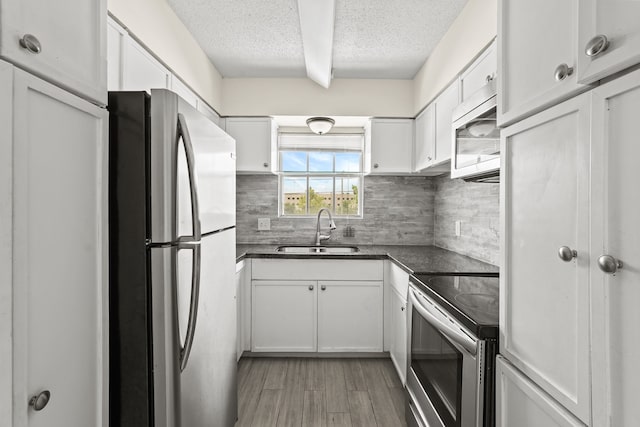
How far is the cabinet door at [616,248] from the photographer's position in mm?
659

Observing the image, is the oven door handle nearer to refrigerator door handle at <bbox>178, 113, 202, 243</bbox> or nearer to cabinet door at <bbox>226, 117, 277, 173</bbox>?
refrigerator door handle at <bbox>178, 113, 202, 243</bbox>

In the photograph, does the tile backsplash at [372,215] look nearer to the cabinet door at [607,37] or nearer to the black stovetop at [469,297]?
the black stovetop at [469,297]

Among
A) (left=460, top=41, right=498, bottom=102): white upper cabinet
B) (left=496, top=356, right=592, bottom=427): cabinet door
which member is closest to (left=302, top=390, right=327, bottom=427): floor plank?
(left=496, top=356, right=592, bottom=427): cabinet door

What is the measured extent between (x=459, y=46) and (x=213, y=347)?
2202 millimetres

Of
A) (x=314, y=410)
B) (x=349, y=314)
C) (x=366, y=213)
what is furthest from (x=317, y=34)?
(x=314, y=410)

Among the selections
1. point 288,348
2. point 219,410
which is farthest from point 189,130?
point 288,348

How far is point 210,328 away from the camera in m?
1.57

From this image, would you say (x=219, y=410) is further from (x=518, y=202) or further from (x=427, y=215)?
(x=427, y=215)

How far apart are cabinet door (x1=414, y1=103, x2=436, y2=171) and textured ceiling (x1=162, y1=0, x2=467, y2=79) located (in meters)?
0.44

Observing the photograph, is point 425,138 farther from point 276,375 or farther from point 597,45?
point 597,45

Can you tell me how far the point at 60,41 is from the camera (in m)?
0.83

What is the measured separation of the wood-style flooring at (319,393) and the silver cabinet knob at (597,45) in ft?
6.82

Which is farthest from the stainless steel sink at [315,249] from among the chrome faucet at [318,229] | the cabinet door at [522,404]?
the cabinet door at [522,404]

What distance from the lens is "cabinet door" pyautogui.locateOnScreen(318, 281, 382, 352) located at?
2.97m
